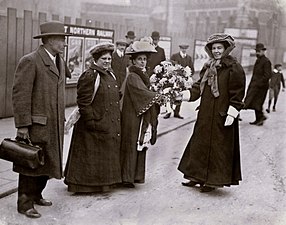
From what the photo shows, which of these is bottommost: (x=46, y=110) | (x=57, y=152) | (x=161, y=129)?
(x=161, y=129)

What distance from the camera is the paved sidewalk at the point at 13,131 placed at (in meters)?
5.73

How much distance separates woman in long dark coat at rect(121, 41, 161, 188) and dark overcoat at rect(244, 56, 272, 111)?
6.51m

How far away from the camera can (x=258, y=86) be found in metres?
12.1

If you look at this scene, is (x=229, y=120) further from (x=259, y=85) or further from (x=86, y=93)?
(x=259, y=85)

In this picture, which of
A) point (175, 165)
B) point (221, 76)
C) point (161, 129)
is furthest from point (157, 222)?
point (161, 129)

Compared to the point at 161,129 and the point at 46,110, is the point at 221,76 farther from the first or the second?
the point at 161,129

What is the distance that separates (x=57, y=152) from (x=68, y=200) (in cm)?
80

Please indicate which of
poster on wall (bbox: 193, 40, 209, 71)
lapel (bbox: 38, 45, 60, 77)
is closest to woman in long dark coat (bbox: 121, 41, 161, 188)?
lapel (bbox: 38, 45, 60, 77)

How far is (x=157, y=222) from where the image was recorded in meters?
4.99

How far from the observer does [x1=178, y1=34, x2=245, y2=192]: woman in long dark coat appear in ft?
19.7

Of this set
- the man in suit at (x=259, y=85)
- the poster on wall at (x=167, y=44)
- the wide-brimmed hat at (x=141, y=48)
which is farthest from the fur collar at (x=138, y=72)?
the poster on wall at (x=167, y=44)

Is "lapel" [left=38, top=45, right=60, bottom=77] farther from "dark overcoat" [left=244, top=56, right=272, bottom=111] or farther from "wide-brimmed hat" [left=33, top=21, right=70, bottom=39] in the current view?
"dark overcoat" [left=244, top=56, right=272, bottom=111]

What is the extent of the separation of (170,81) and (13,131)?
153 inches

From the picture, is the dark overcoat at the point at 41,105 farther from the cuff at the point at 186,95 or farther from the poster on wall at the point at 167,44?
the poster on wall at the point at 167,44
